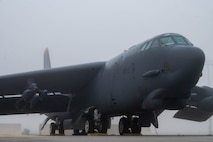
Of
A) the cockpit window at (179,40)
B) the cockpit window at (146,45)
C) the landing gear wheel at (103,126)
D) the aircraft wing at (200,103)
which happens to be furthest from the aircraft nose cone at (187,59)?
the landing gear wheel at (103,126)

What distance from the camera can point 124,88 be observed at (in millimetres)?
19062

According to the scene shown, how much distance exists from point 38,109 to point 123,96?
28.4 feet

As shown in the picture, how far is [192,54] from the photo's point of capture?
54.1ft

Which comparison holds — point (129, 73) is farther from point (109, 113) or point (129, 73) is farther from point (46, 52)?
point (46, 52)

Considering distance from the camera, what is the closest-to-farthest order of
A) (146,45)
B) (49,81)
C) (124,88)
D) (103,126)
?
(146,45)
(124,88)
(103,126)
(49,81)

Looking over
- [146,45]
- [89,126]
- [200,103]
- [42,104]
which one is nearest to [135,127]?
[89,126]

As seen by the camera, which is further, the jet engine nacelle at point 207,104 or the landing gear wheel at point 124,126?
the landing gear wheel at point 124,126

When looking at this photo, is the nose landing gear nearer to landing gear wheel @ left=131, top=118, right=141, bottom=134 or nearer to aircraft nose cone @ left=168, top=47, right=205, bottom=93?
landing gear wheel @ left=131, top=118, right=141, bottom=134

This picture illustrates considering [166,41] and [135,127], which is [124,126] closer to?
[135,127]

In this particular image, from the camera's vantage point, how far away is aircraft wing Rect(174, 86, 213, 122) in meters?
21.0

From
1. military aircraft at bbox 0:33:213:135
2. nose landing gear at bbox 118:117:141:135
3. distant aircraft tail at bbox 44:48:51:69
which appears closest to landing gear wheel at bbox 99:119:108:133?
military aircraft at bbox 0:33:213:135

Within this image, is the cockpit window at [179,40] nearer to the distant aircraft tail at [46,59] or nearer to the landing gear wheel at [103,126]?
the landing gear wheel at [103,126]

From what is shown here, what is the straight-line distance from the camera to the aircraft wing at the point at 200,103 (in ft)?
68.9

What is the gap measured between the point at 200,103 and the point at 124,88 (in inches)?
216
